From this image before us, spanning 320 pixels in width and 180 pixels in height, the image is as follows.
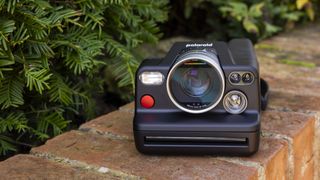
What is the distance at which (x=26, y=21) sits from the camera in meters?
1.38

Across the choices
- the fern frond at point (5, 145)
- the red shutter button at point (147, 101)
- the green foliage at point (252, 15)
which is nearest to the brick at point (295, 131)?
the red shutter button at point (147, 101)

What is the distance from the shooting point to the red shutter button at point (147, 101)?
1220mm

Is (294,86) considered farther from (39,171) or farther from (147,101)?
(39,171)

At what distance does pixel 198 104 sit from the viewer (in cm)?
119

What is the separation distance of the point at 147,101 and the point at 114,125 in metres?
0.26

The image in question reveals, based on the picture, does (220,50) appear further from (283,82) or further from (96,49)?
(283,82)

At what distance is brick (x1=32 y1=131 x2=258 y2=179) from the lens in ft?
3.74

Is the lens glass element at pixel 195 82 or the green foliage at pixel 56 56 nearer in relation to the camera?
the lens glass element at pixel 195 82

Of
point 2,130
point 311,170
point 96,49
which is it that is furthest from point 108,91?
point 311,170

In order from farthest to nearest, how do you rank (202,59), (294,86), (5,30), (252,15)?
(252,15)
(294,86)
(5,30)
(202,59)

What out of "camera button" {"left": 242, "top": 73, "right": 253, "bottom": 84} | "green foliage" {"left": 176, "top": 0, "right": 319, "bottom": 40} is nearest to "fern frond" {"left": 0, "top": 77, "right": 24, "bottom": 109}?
"camera button" {"left": 242, "top": 73, "right": 253, "bottom": 84}

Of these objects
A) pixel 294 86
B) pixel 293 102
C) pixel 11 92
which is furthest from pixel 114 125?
pixel 294 86

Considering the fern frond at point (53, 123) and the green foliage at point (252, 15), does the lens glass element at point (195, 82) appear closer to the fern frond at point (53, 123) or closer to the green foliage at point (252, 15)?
the fern frond at point (53, 123)

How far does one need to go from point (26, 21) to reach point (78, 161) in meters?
0.41
